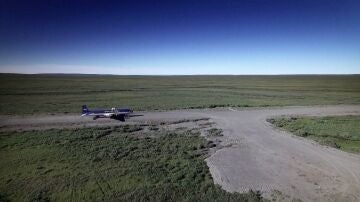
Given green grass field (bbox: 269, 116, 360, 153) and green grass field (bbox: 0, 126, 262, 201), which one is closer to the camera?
green grass field (bbox: 0, 126, 262, 201)

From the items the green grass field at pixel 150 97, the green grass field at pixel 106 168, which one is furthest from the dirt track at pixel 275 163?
the green grass field at pixel 150 97

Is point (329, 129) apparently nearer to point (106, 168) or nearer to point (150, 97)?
point (106, 168)

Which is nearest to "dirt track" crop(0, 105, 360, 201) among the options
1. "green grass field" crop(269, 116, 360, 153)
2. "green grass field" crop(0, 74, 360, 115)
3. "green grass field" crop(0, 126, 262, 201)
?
"green grass field" crop(0, 126, 262, 201)

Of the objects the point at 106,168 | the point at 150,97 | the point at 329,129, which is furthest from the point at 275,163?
the point at 150,97

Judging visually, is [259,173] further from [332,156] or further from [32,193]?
[32,193]

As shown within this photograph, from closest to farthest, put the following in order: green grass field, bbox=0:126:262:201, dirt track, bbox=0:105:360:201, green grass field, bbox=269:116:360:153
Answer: green grass field, bbox=0:126:262:201, dirt track, bbox=0:105:360:201, green grass field, bbox=269:116:360:153

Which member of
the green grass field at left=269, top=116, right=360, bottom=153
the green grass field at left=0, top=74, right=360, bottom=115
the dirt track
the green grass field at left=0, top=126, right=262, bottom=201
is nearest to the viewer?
the green grass field at left=0, top=126, right=262, bottom=201


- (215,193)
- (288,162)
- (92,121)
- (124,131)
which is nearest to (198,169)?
(215,193)

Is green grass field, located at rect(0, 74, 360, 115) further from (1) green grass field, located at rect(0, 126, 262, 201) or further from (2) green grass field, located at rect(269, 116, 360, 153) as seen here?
(1) green grass field, located at rect(0, 126, 262, 201)
